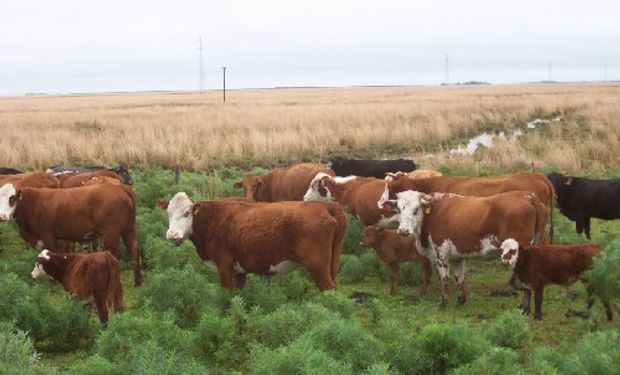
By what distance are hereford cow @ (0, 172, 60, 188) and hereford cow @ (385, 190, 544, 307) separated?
20.5 ft

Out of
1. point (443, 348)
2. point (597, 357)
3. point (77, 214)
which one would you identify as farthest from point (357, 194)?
point (597, 357)

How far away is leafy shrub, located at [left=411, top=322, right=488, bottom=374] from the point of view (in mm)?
5852

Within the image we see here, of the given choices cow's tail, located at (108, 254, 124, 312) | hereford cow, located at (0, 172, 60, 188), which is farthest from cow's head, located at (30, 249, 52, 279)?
hereford cow, located at (0, 172, 60, 188)

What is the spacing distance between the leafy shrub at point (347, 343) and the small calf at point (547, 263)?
112 inches

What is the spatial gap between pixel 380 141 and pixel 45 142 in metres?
13.1

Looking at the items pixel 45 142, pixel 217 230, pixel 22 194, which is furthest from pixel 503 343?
pixel 45 142

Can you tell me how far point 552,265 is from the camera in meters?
7.97

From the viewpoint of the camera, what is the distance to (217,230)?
28.0ft

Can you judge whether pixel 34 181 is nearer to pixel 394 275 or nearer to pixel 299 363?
pixel 394 275

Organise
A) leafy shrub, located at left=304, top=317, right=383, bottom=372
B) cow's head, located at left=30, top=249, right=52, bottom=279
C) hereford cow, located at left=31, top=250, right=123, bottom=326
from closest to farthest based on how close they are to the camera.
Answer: leafy shrub, located at left=304, top=317, right=383, bottom=372 → hereford cow, located at left=31, top=250, right=123, bottom=326 → cow's head, located at left=30, top=249, right=52, bottom=279

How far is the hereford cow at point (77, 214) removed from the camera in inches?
380

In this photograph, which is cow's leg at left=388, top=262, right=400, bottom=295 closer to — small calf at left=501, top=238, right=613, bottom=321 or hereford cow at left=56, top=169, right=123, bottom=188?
small calf at left=501, top=238, right=613, bottom=321

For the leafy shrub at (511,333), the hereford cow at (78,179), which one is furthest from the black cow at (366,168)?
the leafy shrub at (511,333)

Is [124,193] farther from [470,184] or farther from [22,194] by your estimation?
[470,184]
